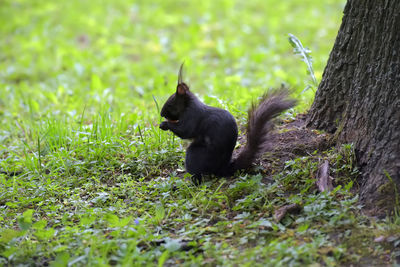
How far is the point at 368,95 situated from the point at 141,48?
618cm

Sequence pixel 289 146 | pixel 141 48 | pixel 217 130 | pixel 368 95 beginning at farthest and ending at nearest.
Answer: pixel 141 48, pixel 289 146, pixel 217 130, pixel 368 95

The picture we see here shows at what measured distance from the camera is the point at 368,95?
3.29m

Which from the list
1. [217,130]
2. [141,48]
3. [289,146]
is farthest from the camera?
[141,48]

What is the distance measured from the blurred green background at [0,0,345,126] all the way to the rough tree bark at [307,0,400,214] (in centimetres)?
161

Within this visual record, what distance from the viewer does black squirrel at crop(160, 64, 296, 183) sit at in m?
3.43

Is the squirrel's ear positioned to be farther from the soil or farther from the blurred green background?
the blurred green background

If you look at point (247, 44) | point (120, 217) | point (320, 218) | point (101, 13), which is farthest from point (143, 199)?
point (101, 13)

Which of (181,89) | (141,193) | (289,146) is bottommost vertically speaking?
(141,193)

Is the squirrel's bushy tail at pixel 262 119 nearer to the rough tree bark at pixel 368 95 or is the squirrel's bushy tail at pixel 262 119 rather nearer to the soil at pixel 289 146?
the soil at pixel 289 146

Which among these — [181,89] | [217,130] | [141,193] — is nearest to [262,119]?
[217,130]

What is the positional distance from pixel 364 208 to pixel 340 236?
28cm

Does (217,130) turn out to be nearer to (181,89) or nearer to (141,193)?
(181,89)

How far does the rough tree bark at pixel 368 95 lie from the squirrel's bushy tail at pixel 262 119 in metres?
0.47

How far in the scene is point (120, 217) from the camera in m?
3.30
